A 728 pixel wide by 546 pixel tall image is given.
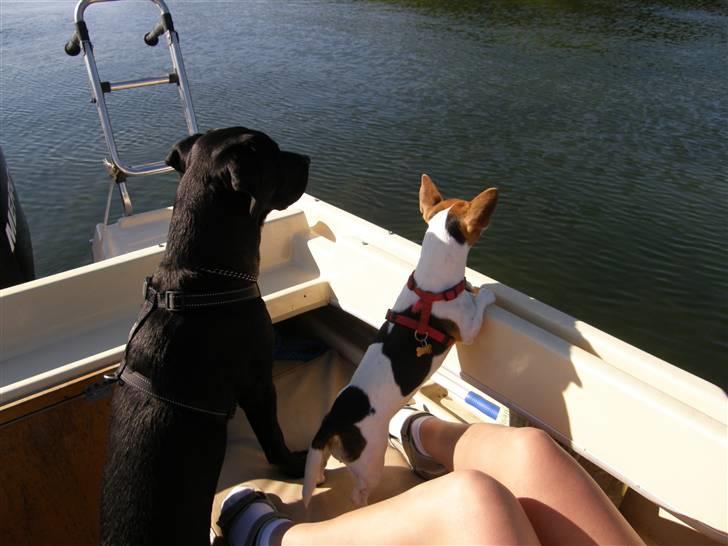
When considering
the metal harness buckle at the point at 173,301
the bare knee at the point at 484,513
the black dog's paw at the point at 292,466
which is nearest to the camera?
the bare knee at the point at 484,513

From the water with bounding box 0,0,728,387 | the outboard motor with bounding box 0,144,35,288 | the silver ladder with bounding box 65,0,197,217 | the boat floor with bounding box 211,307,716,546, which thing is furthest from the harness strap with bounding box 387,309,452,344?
the water with bounding box 0,0,728,387

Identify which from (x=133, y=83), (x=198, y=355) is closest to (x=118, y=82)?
(x=133, y=83)

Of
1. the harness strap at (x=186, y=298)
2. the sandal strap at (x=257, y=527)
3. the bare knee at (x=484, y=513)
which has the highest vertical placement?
the harness strap at (x=186, y=298)

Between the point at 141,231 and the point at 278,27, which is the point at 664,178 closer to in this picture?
the point at 141,231

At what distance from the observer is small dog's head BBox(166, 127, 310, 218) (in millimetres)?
1941

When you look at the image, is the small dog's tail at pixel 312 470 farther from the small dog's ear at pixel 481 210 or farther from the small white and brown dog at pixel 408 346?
the small dog's ear at pixel 481 210

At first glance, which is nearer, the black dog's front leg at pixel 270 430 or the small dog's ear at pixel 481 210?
the small dog's ear at pixel 481 210

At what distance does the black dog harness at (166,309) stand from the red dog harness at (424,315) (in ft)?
1.89

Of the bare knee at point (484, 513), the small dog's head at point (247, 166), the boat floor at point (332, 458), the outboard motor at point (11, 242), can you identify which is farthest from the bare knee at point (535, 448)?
the outboard motor at point (11, 242)

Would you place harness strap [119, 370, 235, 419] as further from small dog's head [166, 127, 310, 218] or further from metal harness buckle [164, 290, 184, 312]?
small dog's head [166, 127, 310, 218]

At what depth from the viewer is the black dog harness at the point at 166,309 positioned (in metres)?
1.77

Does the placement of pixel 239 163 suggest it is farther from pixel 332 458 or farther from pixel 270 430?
Result: pixel 332 458

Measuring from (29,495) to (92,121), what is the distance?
9.00 m

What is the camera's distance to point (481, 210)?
2039 millimetres
